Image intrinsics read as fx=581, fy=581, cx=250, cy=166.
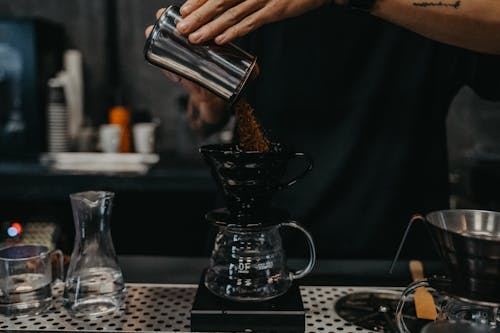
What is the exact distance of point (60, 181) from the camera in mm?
2615

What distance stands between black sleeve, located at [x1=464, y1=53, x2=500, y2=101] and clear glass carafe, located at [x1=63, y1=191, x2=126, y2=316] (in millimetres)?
1068

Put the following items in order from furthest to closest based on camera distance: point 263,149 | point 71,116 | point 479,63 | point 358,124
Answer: point 71,116
point 358,124
point 479,63
point 263,149

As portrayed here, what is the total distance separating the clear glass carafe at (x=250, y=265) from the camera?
1.09 m

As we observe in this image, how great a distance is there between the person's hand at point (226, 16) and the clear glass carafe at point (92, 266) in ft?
1.21

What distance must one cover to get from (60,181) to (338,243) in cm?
143

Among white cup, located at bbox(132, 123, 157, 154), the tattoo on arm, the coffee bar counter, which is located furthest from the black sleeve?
white cup, located at bbox(132, 123, 157, 154)

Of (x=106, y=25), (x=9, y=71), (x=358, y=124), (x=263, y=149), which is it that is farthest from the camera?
(x=106, y=25)

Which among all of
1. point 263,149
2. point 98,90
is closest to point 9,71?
point 98,90

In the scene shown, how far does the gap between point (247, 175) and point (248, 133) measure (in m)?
0.11

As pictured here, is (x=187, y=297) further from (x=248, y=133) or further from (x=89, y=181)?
(x=89, y=181)

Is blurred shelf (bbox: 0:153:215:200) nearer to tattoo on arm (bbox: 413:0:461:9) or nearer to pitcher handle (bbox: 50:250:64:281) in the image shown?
pitcher handle (bbox: 50:250:64:281)

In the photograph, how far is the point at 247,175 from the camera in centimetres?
105

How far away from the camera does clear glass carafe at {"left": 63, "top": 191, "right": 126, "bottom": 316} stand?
44.4 inches

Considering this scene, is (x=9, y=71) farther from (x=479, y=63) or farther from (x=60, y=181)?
(x=479, y=63)
